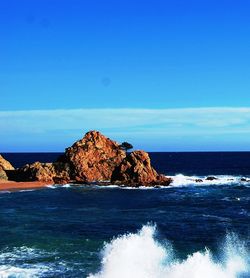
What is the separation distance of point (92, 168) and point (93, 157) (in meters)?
2.62

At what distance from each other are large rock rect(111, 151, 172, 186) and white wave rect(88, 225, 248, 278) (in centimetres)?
5688

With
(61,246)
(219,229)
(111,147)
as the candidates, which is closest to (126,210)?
(219,229)

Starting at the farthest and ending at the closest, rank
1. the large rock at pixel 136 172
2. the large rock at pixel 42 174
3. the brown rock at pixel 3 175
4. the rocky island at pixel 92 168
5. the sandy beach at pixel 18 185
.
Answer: the large rock at pixel 42 174 < the rocky island at pixel 92 168 < the large rock at pixel 136 172 < the brown rock at pixel 3 175 < the sandy beach at pixel 18 185

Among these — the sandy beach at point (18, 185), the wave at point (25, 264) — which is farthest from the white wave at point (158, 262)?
the sandy beach at point (18, 185)

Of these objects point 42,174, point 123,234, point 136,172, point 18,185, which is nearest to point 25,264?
point 123,234

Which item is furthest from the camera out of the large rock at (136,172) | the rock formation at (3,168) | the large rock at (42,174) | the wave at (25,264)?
the large rock at (42,174)

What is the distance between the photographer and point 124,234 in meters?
50.7

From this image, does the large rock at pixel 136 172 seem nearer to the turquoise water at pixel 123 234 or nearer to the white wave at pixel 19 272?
the turquoise water at pixel 123 234

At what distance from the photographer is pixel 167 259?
41188 mm

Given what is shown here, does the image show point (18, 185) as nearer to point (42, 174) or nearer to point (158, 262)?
point (42, 174)

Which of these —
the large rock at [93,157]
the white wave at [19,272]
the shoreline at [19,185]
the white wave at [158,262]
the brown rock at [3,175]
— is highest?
the large rock at [93,157]

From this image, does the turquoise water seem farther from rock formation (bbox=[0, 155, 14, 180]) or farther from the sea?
rock formation (bbox=[0, 155, 14, 180])

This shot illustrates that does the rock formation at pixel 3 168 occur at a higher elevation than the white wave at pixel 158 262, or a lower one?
higher

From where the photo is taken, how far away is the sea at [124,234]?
126 ft
